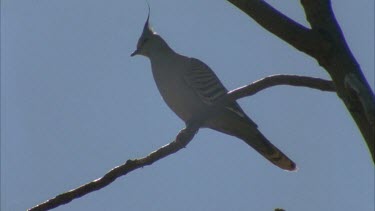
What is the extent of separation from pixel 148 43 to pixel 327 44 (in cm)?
755

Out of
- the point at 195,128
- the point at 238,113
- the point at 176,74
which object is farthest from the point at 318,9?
the point at 176,74

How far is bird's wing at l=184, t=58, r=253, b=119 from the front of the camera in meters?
9.18

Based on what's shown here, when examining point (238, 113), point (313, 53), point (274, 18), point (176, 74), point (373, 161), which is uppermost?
point (176, 74)

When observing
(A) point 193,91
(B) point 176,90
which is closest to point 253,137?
(A) point 193,91

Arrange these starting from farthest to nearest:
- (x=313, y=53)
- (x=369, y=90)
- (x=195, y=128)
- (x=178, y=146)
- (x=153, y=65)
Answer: (x=153, y=65) < (x=195, y=128) < (x=178, y=146) < (x=313, y=53) < (x=369, y=90)

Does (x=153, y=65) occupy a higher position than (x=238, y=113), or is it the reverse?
(x=153, y=65)

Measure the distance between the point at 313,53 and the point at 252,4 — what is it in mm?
431

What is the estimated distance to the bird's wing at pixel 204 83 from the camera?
9180 mm

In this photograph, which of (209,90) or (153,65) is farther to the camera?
(153,65)

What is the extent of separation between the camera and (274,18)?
340 cm

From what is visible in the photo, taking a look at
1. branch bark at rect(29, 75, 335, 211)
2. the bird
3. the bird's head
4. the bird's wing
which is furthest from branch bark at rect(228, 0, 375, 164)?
the bird's head

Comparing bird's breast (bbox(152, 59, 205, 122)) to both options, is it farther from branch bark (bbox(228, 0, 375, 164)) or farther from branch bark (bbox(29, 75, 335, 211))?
branch bark (bbox(228, 0, 375, 164))

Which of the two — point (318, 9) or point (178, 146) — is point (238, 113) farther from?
point (318, 9)

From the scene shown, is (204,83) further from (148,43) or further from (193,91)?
(148,43)
